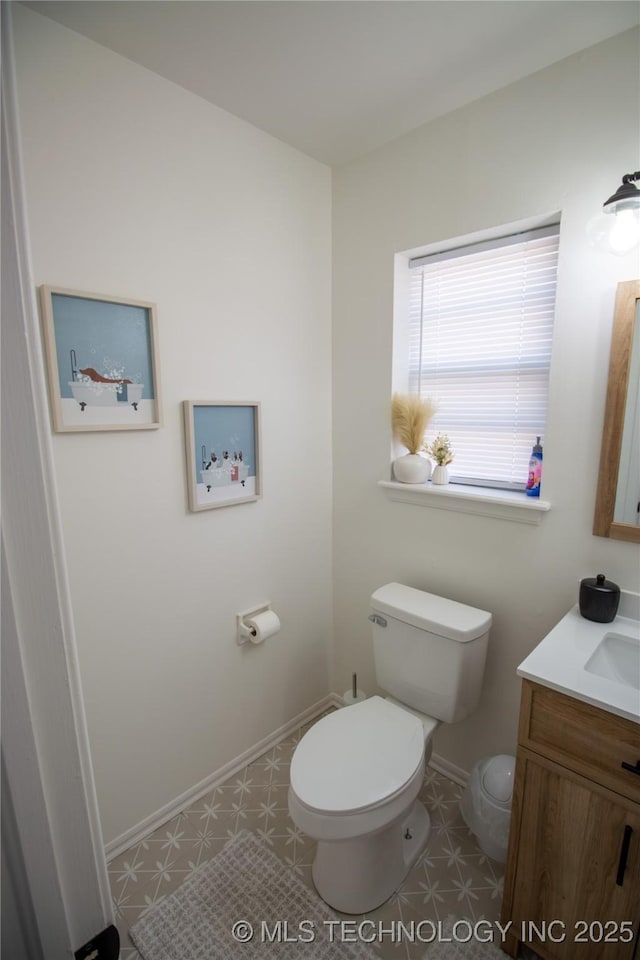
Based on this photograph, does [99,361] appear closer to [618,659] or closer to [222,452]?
[222,452]

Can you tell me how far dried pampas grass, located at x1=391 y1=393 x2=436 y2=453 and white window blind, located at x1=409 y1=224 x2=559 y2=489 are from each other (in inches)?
5.2

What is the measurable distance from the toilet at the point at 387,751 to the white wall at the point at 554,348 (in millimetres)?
173

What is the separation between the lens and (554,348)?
1420 mm

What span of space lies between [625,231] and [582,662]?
115cm

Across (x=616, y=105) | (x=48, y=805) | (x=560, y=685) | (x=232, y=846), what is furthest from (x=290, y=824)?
(x=616, y=105)

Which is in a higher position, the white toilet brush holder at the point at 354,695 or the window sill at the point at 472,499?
the window sill at the point at 472,499

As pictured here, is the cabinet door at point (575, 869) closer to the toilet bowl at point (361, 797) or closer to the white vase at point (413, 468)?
the toilet bowl at point (361, 797)

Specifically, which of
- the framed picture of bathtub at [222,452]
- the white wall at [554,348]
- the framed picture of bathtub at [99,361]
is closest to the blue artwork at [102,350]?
the framed picture of bathtub at [99,361]

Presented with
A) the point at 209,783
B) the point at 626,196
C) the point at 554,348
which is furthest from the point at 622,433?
the point at 209,783

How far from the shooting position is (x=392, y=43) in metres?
1.26

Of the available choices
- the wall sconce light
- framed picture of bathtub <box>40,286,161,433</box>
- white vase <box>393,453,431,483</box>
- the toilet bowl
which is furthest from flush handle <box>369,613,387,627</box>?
the wall sconce light

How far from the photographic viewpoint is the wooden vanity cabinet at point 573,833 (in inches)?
40.0

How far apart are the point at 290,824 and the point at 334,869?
11.8 inches

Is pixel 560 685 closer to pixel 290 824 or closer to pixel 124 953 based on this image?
pixel 290 824
